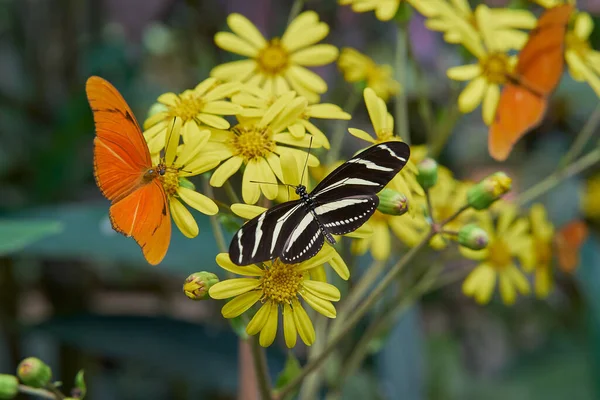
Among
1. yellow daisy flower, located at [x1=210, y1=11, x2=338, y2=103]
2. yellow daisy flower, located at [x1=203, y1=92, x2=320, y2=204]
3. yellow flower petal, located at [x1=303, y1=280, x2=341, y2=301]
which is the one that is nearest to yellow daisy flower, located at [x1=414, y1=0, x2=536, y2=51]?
yellow daisy flower, located at [x1=210, y1=11, x2=338, y2=103]

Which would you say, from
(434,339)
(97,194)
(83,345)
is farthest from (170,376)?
(434,339)

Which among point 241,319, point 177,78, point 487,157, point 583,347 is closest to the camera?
point 241,319

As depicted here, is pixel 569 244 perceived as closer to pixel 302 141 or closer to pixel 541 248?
pixel 541 248

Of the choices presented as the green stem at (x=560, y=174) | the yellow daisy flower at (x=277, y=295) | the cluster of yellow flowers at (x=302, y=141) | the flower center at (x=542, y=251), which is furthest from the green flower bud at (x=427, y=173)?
the flower center at (x=542, y=251)

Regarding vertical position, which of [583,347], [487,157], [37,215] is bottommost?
[583,347]

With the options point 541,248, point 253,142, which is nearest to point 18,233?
point 253,142

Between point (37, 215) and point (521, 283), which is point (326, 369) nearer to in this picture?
point (521, 283)

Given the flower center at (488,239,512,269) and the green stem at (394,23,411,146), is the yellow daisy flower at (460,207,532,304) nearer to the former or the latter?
the flower center at (488,239,512,269)
